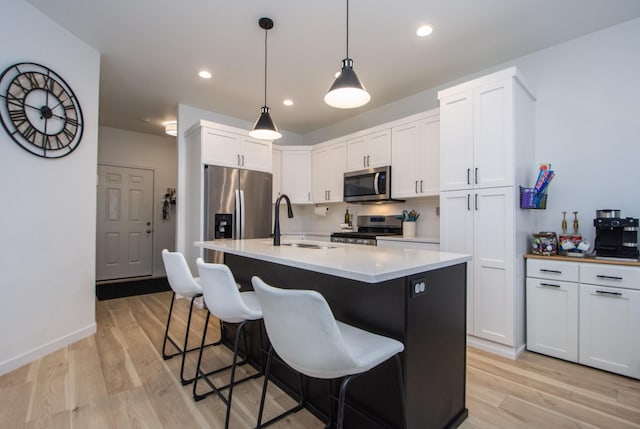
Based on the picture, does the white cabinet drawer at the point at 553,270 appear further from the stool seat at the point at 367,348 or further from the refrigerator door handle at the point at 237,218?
the refrigerator door handle at the point at 237,218

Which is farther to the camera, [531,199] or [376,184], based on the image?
[376,184]

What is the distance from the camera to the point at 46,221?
2521mm

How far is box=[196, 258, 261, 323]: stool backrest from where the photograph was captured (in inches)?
61.6

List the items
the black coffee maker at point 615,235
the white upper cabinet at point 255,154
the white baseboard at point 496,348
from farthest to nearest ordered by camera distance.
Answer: the white upper cabinet at point 255,154 → the white baseboard at point 496,348 → the black coffee maker at point 615,235

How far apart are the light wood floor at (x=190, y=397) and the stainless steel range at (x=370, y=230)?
67.0 inches

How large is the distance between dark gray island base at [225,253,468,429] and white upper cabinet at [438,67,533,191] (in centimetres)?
133

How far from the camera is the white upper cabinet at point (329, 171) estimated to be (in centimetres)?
451

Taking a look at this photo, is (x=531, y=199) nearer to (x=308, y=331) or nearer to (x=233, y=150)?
(x=308, y=331)

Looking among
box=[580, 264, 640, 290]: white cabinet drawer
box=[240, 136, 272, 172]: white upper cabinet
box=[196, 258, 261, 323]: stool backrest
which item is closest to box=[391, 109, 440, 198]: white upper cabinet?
box=[580, 264, 640, 290]: white cabinet drawer

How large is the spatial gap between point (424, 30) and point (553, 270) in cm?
227

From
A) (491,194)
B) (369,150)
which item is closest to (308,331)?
(491,194)

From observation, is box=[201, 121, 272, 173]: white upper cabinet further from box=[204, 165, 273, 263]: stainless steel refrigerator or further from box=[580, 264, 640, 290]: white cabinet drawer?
box=[580, 264, 640, 290]: white cabinet drawer

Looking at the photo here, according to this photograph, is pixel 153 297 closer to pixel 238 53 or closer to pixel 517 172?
pixel 238 53

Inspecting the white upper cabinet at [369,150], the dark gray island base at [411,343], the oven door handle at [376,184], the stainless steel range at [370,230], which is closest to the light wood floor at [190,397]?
the dark gray island base at [411,343]
